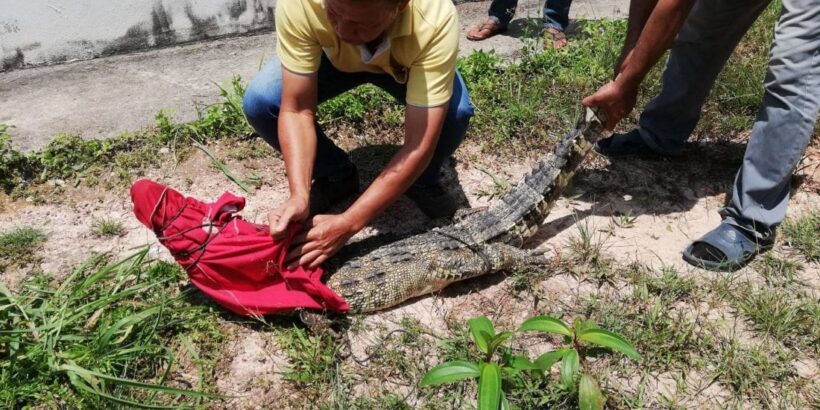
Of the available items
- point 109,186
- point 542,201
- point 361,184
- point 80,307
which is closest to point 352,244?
point 361,184

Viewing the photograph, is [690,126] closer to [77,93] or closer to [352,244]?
[352,244]

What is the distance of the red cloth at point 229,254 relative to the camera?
8.86 feet

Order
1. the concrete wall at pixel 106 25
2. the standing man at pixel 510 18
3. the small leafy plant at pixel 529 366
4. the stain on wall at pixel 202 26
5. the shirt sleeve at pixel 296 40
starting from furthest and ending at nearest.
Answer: the standing man at pixel 510 18 < the stain on wall at pixel 202 26 < the concrete wall at pixel 106 25 < the shirt sleeve at pixel 296 40 < the small leafy plant at pixel 529 366

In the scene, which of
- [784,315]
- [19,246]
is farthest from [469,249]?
[19,246]

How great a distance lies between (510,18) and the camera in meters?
5.50

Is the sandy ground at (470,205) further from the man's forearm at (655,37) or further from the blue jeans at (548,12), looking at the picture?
the blue jeans at (548,12)

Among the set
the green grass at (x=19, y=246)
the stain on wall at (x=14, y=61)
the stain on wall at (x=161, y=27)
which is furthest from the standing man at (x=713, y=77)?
the stain on wall at (x=14, y=61)

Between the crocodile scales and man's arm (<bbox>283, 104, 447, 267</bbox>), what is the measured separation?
21 centimetres

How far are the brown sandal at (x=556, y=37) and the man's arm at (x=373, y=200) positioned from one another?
2.68 meters

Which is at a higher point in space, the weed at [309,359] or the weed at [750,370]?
the weed at [309,359]

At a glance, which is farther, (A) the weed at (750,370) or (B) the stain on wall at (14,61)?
(B) the stain on wall at (14,61)

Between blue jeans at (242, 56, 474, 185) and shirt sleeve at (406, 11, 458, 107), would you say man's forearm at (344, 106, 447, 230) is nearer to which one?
shirt sleeve at (406, 11, 458, 107)

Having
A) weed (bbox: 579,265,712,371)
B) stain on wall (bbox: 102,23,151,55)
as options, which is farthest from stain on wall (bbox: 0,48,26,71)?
weed (bbox: 579,265,712,371)

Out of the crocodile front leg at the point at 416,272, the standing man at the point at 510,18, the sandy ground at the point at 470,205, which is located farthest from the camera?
the standing man at the point at 510,18
